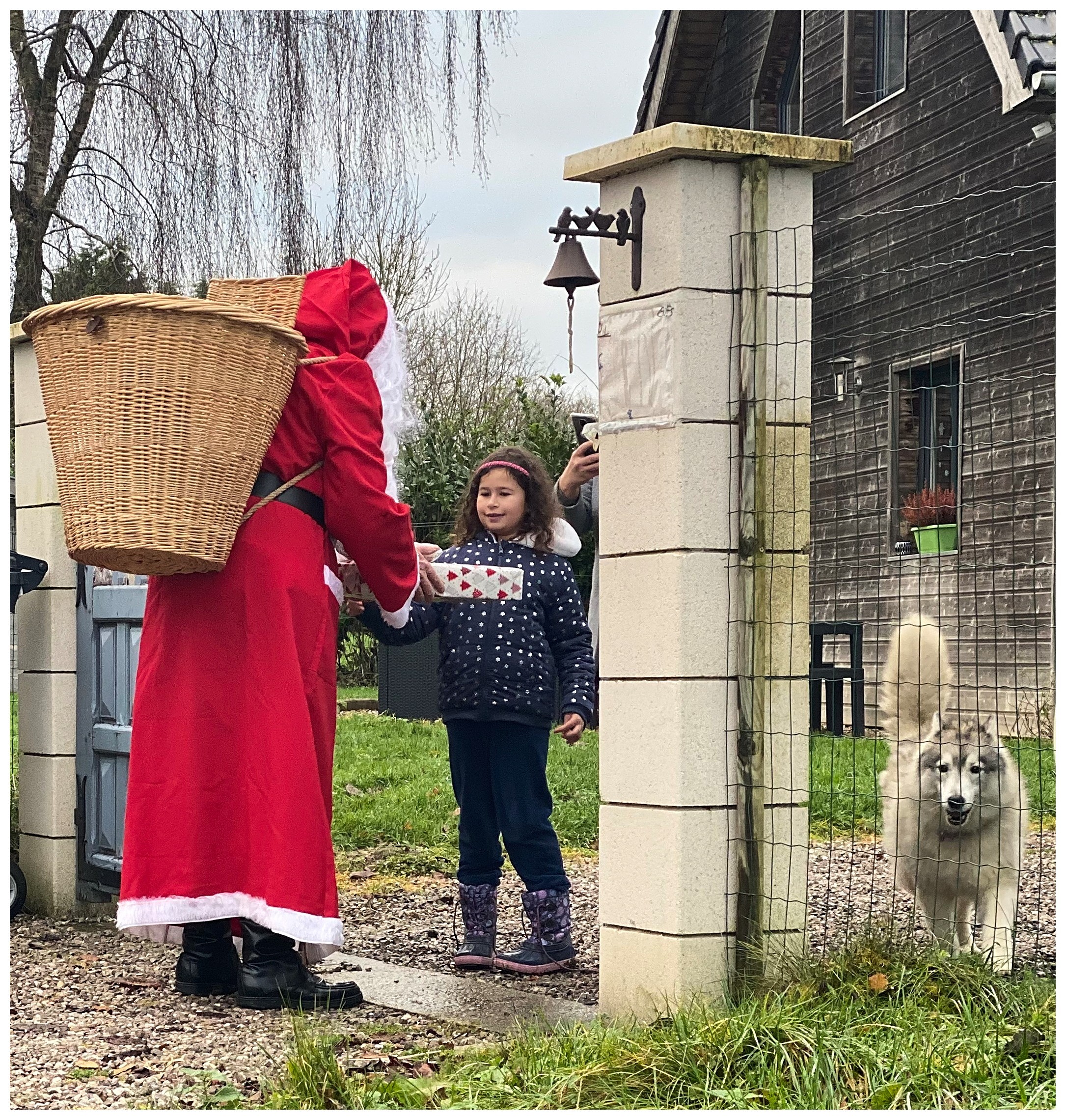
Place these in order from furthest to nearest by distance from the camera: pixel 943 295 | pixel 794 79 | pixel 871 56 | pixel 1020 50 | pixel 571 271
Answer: pixel 794 79, pixel 871 56, pixel 943 295, pixel 1020 50, pixel 571 271

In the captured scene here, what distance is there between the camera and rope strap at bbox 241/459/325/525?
13.5ft

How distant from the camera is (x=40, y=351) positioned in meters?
3.82

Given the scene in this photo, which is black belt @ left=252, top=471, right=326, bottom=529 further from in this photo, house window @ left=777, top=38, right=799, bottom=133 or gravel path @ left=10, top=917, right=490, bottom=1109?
house window @ left=777, top=38, right=799, bottom=133

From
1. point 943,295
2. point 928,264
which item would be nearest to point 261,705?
point 928,264

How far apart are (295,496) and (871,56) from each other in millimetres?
10806

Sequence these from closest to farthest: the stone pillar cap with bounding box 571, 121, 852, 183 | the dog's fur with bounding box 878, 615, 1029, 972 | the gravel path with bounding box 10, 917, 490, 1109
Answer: the gravel path with bounding box 10, 917, 490, 1109 < the stone pillar cap with bounding box 571, 121, 852, 183 < the dog's fur with bounding box 878, 615, 1029, 972

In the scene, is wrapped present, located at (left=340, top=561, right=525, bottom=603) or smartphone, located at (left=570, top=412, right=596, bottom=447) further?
smartphone, located at (left=570, top=412, right=596, bottom=447)

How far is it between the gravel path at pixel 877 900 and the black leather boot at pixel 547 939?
2.47 feet

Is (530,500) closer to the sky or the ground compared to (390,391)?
closer to the ground

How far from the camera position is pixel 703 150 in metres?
3.78

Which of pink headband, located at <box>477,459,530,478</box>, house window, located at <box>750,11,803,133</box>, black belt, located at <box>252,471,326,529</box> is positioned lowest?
black belt, located at <box>252,471,326,529</box>

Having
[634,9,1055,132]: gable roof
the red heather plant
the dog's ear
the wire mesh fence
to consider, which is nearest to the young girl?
the wire mesh fence

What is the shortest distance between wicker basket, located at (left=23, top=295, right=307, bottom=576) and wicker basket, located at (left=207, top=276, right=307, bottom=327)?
0.50 metres

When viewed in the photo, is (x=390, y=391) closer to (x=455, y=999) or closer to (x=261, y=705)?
(x=261, y=705)
